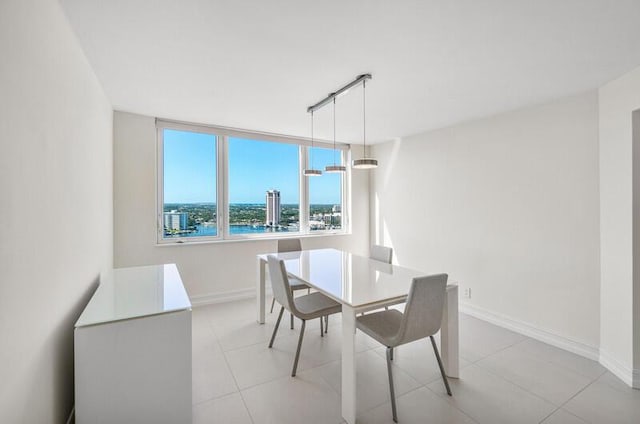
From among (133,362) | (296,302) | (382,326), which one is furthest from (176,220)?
(382,326)

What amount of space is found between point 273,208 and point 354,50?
2.93 meters

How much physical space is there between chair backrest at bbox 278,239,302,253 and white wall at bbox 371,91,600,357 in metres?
1.84

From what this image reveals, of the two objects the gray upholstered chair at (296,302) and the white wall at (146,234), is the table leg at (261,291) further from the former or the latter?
the white wall at (146,234)

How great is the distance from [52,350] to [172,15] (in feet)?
6.23

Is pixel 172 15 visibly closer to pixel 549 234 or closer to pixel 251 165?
pixel 251 165

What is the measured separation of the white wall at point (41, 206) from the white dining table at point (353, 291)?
4.94ft

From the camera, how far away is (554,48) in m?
1.91

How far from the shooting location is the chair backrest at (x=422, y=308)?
1766mm

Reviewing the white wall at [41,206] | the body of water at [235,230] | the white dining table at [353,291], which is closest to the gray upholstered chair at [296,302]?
the white dining table at [353,291]

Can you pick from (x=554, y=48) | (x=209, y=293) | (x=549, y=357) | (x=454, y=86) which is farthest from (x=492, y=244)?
(x=209, y=293)

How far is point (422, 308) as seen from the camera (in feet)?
6.00

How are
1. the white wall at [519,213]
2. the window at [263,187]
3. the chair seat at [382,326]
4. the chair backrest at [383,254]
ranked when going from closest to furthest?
the chair seat at [382,326] < the white wall at [519,213] < the chair backrest at [383,254] < the window at [263,187]

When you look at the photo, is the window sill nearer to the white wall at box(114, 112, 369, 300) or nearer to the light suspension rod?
the white wall at box(114, 112, 369, 300)

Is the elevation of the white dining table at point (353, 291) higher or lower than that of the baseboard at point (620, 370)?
higher
